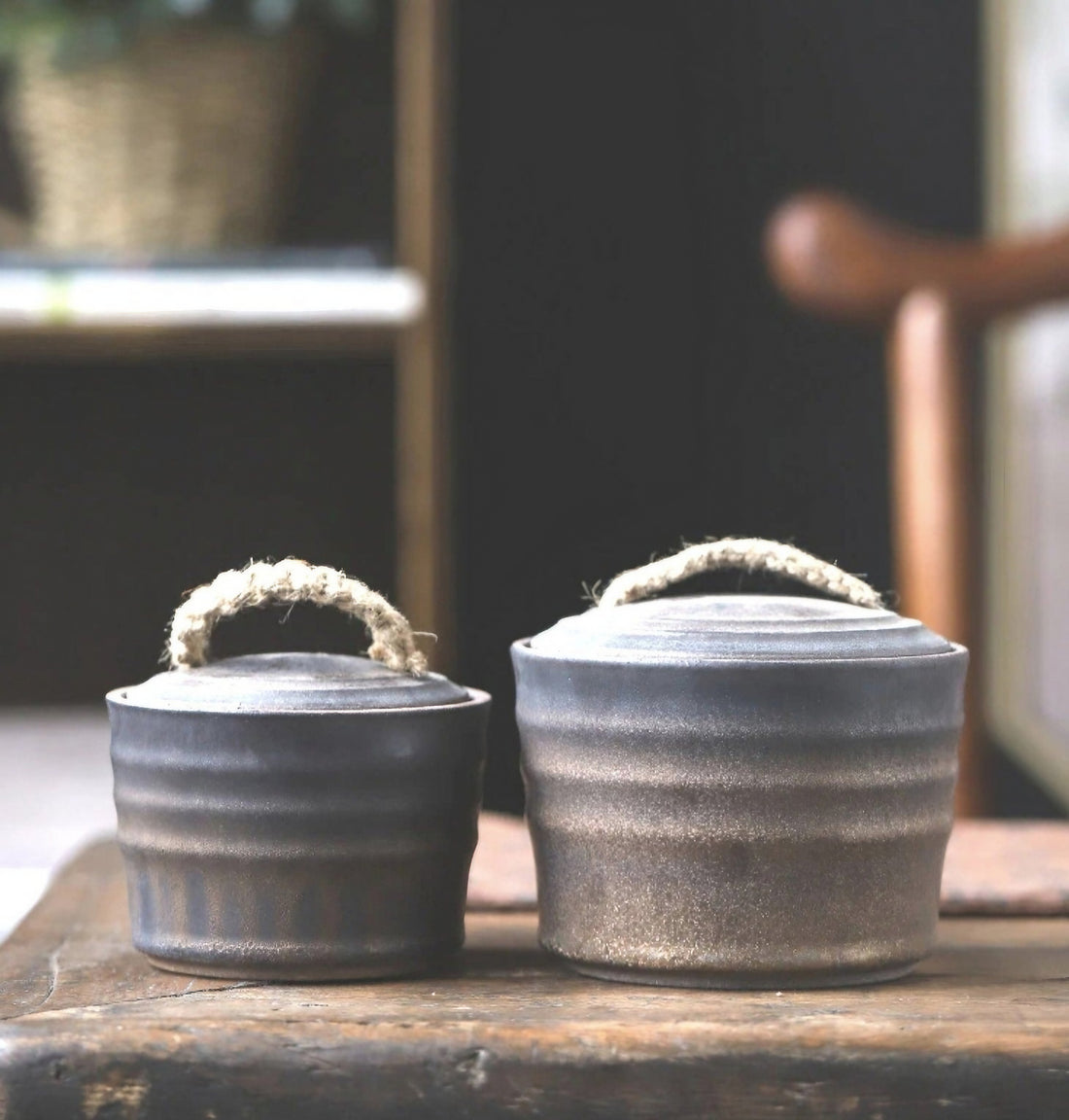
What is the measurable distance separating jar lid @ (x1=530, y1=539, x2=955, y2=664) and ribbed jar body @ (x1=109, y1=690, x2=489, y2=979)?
0.07m

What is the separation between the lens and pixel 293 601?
2.40 feet

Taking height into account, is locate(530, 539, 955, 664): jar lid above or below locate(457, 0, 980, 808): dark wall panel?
below

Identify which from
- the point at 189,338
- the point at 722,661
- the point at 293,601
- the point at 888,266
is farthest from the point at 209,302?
the point at 722,661

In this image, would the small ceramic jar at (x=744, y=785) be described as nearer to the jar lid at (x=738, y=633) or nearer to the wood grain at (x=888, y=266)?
the jar lid at (x=738, y=633)

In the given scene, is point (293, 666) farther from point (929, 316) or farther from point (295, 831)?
point (929, 316)

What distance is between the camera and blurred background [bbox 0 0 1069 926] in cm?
192

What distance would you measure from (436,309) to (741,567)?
1.24 meters

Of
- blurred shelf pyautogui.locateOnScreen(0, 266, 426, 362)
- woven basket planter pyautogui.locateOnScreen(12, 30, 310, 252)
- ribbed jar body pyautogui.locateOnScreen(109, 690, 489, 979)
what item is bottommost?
ribbed jar body pyautogui.locateOnScreen(109, 690, 489, 979)

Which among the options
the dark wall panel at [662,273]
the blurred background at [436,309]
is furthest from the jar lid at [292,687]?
the dark wall panel at [662,273]

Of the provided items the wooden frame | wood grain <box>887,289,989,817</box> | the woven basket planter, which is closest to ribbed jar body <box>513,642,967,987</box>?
wood grain <box>887,289,989,817</box>

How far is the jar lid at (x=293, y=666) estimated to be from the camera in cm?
70

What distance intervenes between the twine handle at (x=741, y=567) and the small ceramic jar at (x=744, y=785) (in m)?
0.02

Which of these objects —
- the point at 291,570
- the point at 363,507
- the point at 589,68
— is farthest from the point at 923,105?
the point at 291,570

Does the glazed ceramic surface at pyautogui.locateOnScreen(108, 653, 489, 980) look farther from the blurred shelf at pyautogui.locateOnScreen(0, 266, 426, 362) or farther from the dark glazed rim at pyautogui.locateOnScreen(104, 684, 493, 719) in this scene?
the blurred shelf at pyautogui.locateOnScreen(0, 266, 426, 362)
